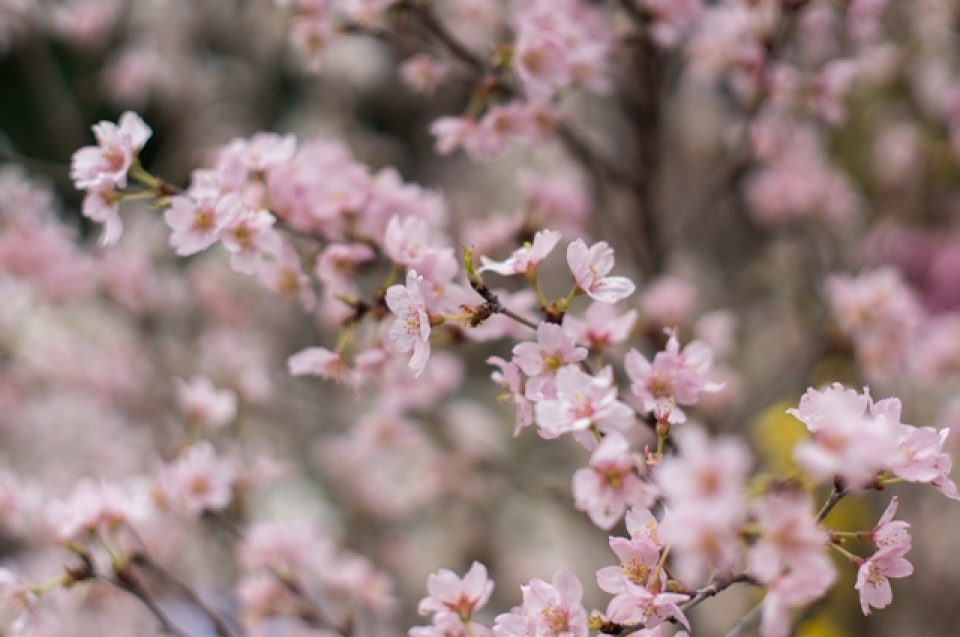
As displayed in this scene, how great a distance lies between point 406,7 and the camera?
1.83 feet

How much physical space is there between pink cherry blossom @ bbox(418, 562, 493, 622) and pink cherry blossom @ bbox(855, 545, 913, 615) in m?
0.17

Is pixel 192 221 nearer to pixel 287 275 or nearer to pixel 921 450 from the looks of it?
pixel 287 275

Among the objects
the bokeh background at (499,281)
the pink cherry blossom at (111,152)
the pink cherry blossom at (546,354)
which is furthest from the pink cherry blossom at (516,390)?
the pink cherry blossom at (111,152)

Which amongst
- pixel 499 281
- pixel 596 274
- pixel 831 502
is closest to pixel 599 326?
pixel 596 274

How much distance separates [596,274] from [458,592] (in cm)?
18

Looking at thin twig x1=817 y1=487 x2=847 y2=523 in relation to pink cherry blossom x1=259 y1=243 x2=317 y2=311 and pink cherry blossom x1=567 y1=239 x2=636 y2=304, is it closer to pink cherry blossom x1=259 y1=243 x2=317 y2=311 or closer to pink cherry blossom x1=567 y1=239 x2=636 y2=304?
pink cherry blossom x1=567 y1=239 x2=636 y2=304

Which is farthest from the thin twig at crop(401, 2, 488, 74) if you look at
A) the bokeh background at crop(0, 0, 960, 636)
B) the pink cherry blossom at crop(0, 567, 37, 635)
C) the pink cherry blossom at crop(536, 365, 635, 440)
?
the pink cherry blossom at crop(0, 567, 37, 635)

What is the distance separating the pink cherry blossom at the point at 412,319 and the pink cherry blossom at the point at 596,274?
0.25 feet

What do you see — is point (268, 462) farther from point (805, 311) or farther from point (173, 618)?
point (805, 311)

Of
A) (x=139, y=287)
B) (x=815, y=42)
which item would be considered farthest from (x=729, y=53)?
(x=139, y=287)

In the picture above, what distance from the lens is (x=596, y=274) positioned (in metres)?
0.40

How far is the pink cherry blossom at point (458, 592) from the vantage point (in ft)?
1.27

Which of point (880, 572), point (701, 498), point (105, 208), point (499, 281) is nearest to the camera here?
point (701, 498)

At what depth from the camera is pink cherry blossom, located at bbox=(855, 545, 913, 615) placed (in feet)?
1.14
